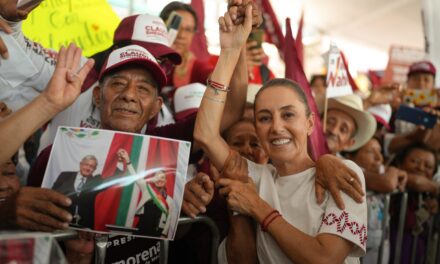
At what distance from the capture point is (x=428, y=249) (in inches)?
110

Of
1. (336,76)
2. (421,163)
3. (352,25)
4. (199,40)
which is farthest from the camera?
(352,25)

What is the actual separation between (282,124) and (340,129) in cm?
119

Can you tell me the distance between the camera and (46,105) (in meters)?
1.31

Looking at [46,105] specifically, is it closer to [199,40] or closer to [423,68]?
[199,40]

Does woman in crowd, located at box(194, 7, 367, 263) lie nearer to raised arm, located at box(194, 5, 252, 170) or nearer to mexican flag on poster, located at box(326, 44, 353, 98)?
raised arm, located at box(194, 5, 252, 170)

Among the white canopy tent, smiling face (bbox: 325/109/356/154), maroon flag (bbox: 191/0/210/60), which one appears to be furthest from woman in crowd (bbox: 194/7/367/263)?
the white canopy tent

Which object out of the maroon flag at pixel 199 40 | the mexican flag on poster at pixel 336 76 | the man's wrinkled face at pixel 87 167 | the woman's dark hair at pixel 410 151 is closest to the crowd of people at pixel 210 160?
the man's wrinkled face at pixel 87 167

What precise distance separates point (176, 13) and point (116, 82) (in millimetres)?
1174

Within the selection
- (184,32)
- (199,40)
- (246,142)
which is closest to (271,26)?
(184,32)

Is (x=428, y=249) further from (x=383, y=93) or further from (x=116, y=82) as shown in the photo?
(x=116, y=82)

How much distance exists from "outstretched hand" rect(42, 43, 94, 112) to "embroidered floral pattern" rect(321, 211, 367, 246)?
36.7 inches

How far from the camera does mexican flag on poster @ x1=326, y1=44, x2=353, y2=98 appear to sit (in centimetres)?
233

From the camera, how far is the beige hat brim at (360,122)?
258cm

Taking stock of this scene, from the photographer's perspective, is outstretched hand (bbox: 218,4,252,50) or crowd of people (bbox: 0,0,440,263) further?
outstretched hand (bbox: 218,4,252,50)
